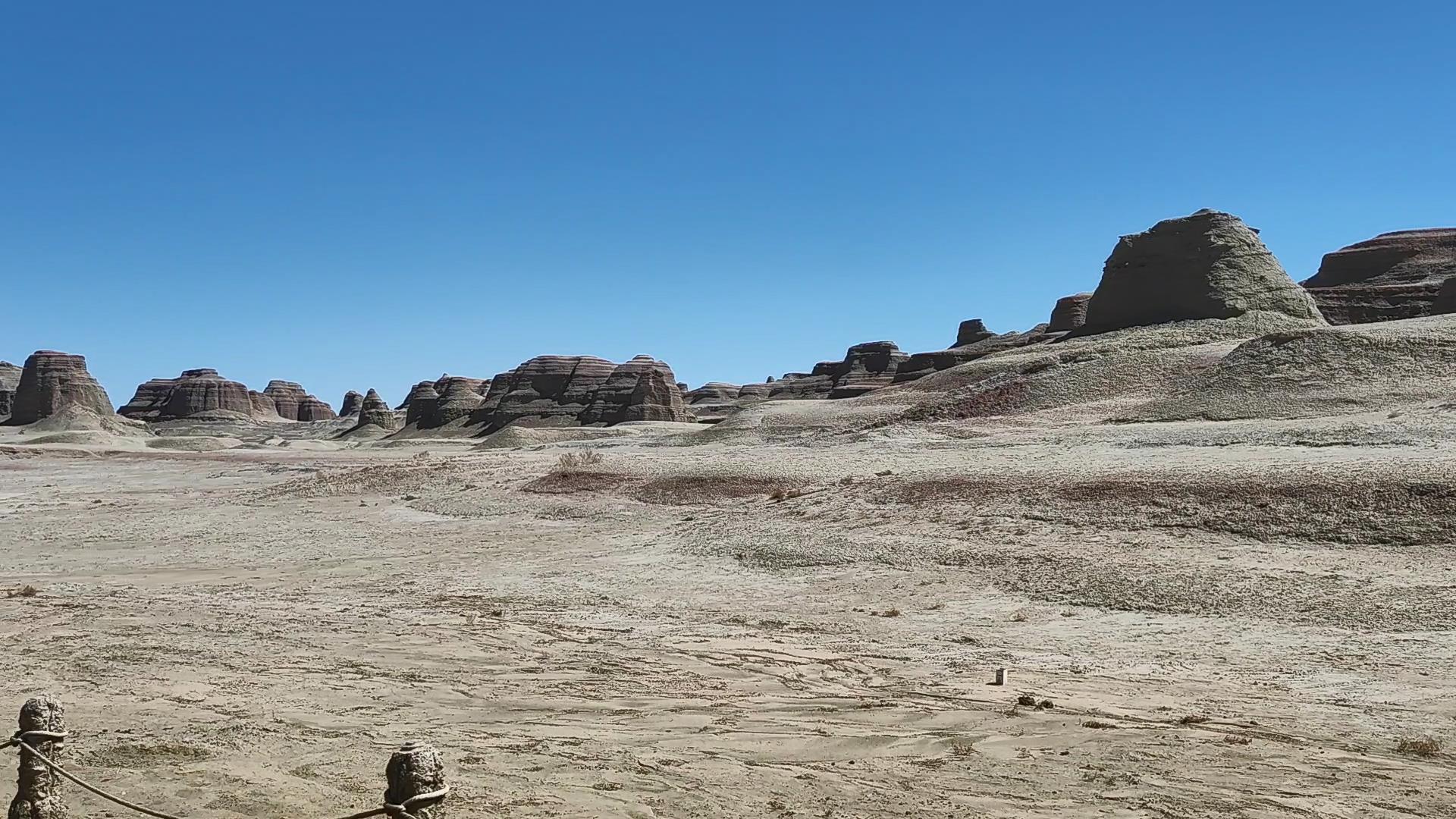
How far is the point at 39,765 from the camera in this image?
6.14m

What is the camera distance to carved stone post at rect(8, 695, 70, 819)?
609 centimetres

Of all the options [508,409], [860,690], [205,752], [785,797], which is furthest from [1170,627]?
[508,409]

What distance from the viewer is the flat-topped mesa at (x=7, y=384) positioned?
383 feet

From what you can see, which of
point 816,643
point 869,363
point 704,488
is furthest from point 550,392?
point 816,643

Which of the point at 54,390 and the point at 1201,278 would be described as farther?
the point at 54,390

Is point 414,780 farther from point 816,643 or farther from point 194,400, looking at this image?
point 194,400

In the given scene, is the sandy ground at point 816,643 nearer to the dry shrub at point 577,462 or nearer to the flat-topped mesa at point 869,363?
the dry shrub at point 577,462

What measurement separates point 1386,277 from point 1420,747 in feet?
279

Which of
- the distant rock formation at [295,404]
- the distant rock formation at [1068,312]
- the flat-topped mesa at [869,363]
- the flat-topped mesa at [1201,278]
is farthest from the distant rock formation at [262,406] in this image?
the flat-topped mesa at [1201,278]

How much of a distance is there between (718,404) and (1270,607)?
14110cm

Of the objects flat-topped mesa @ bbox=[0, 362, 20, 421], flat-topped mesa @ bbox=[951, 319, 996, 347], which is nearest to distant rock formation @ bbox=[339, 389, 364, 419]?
flat-topped mesa @ bbox=[0, 362, 20, 421]

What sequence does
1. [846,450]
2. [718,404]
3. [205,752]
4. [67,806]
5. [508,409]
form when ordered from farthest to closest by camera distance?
1. [718,404]
2. [508,409]
3. [846,450]
4. [205,752]
5. [67,806]

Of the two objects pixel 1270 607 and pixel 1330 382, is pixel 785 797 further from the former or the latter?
pixel 1330 382

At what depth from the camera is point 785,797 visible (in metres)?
6.93
